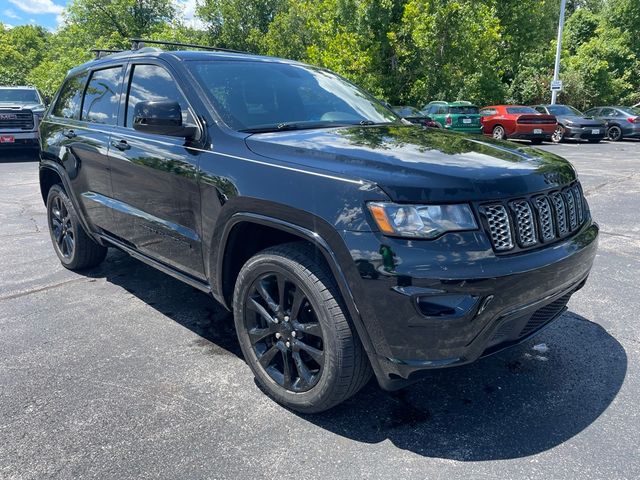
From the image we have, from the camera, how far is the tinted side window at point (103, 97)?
159 inches

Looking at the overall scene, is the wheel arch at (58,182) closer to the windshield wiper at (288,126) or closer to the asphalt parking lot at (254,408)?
the asphalt parking lot at (254,408)

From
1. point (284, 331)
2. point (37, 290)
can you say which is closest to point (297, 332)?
point (284, 331)

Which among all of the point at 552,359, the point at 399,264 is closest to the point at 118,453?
the point at 399,264

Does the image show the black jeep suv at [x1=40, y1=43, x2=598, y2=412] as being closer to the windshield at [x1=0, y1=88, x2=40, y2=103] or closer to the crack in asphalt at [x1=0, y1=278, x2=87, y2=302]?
the crack in asphalt at [x1=0, y1=278, x2=87, y2=302]

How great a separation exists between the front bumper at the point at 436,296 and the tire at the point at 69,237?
3.40 metres

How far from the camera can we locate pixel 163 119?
2990mm

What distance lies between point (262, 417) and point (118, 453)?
0.70 meters

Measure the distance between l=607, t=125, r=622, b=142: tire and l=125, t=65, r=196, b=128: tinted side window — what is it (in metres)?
23.5

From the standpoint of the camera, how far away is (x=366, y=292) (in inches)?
88.6

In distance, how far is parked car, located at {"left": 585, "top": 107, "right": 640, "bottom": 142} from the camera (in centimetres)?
2216

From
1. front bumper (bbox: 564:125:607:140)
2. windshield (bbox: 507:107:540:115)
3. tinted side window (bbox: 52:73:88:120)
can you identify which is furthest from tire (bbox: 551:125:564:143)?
tinted side window (bbox: 52:73:88:120)

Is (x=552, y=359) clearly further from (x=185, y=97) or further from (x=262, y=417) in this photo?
(x=185, y=97)

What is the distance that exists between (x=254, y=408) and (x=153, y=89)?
2.19 metres

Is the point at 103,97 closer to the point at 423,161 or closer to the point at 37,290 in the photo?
the point at 37,290
